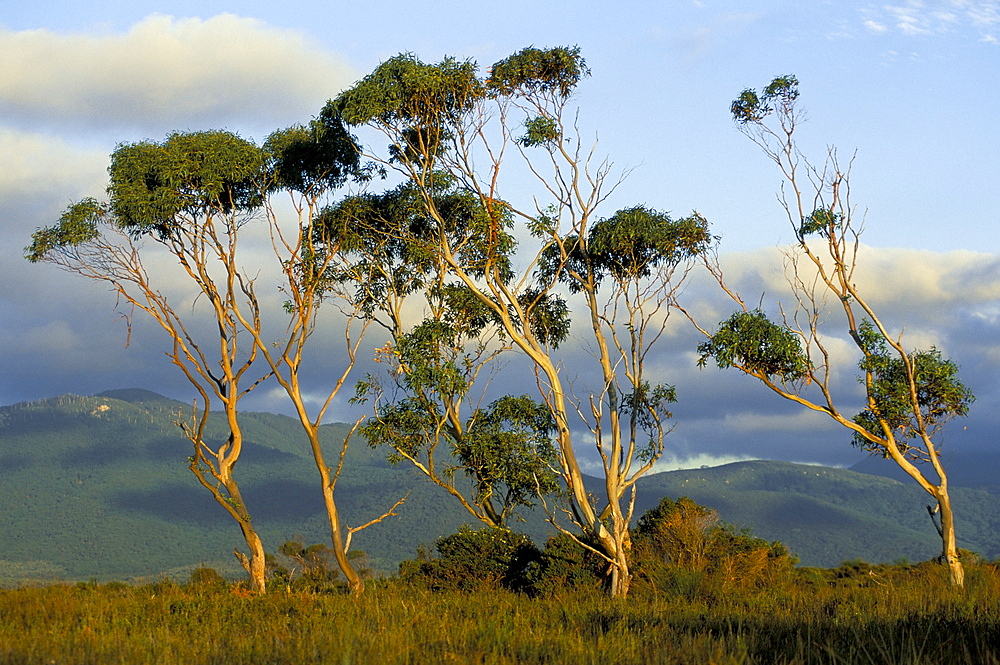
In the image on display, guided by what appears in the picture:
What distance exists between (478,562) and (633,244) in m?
8.57

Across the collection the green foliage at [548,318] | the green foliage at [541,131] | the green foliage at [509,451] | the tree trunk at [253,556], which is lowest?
the tree trunk at [253,556]

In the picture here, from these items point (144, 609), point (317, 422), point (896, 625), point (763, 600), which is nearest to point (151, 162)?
point (317, 422)

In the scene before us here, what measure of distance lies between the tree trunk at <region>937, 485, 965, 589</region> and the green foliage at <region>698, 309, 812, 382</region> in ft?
13.7

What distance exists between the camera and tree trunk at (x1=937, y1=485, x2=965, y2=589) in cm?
1959

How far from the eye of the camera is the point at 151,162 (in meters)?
26.8

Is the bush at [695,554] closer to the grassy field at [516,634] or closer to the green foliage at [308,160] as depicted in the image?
the grassy field at [516,634]

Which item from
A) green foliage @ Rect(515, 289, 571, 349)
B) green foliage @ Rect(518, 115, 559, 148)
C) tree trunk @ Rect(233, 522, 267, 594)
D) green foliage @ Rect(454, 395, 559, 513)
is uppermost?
green foliage @ Rect(518, 115, 559, 148)

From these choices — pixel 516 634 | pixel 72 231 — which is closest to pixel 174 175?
pixel 72 231

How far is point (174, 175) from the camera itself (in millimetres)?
26328

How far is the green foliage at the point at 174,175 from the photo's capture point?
1035 inches

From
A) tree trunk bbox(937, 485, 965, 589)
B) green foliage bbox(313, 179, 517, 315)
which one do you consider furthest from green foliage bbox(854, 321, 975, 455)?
green foliage bbox(313, 179, 517, 315)

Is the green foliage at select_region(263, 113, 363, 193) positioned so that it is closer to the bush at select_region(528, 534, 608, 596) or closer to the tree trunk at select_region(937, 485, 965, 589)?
the bush at select_region(528, 534, 608, 596)

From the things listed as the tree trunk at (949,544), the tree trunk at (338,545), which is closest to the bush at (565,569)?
the tree trunk at (338,545)

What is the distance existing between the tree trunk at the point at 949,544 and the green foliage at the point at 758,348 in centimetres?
416
